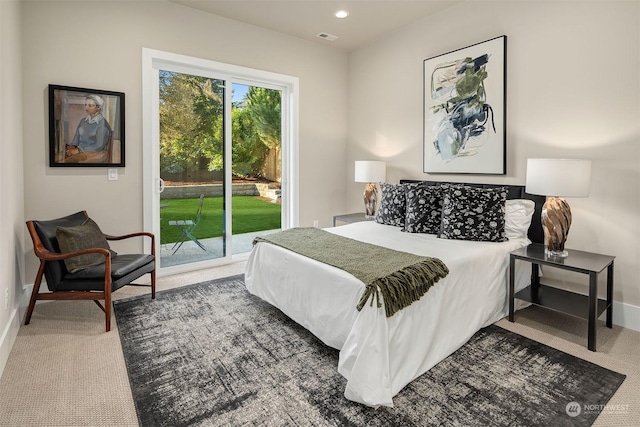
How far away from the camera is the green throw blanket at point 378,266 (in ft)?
6.62

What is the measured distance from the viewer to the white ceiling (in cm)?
384

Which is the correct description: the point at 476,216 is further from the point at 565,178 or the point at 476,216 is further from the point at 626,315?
the point at 626,315

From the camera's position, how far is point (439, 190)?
11.5 ft

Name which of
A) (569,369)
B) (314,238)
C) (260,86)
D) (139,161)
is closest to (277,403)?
(314,238)

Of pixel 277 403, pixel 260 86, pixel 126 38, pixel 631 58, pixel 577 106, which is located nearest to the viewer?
pixel 277 403

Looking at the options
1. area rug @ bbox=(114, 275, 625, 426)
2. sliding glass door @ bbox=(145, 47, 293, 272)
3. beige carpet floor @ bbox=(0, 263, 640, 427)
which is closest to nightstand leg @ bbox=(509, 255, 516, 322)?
beige carpet floor @ bbox=(0, 263, 640, 427)

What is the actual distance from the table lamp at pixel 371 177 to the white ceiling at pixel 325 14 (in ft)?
5.64

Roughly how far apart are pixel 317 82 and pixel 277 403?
4375mm

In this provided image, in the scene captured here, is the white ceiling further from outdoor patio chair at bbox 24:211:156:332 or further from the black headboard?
outdoor patio chair at bbox 24:211:156:332

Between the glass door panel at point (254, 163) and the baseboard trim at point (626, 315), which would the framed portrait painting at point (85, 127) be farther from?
the baseboard trim at point (626, 315)

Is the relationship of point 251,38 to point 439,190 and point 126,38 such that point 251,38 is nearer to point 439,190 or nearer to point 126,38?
point 126,38

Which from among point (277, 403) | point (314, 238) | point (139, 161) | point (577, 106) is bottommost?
point (277, 403)

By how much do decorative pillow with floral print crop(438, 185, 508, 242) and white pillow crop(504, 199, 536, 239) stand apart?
0.60 feet

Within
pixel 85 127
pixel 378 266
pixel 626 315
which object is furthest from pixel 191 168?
pixel 626 315
